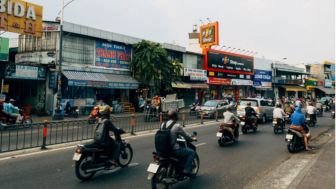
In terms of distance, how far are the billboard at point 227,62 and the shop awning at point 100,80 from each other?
49.4 ft

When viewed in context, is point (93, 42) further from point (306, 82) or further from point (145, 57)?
point (306, 82)

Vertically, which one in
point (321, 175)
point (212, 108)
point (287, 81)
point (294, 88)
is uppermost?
point (287, 81)

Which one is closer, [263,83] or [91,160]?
[91,160]

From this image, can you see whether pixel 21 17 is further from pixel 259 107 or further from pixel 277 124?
pixel 277 124

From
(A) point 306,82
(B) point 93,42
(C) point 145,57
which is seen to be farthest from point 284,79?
(B) point 93,42

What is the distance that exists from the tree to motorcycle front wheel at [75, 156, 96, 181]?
20.9 m

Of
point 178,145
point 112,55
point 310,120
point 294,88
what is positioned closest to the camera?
point 178,145

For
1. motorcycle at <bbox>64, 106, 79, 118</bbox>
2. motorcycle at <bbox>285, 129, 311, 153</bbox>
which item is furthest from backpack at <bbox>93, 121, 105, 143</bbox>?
motorcycle at <bbox>64, 106, 79, 118</bbox>

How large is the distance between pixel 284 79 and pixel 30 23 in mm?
47840

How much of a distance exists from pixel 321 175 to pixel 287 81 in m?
55.5

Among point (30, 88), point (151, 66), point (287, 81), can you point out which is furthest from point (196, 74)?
point (287, 81)

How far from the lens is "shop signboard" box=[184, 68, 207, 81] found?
3481 cm

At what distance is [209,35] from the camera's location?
4344 cm

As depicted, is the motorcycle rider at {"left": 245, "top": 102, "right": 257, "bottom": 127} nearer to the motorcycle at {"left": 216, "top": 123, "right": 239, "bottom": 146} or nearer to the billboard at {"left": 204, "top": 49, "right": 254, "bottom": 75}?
the motorcycle at {"left": 216, "top": 123, "right": 239, "bottom": 146}
